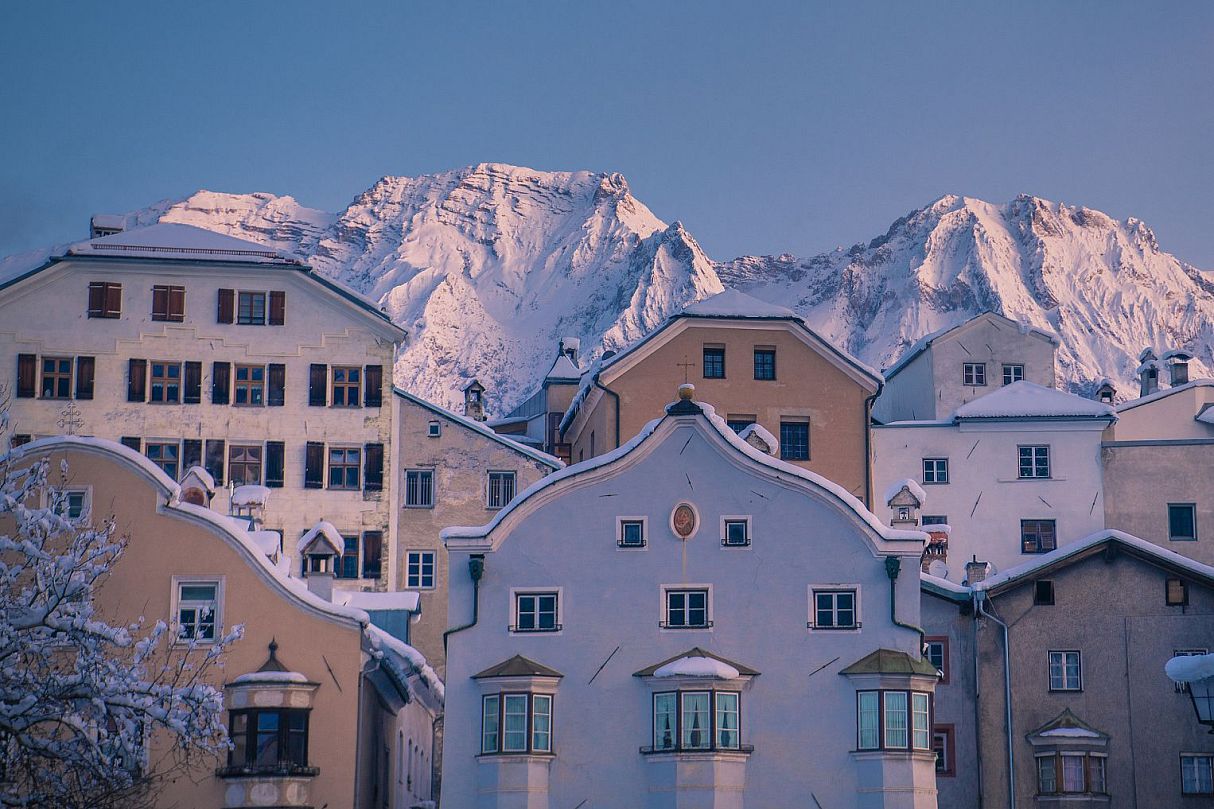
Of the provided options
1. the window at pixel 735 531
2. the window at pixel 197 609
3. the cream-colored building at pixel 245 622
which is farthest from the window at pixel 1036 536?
the window at pixel 197 609

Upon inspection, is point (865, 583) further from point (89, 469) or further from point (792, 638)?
point (89, 469)

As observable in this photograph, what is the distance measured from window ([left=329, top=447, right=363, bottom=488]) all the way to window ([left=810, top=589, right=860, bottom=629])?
2793cm

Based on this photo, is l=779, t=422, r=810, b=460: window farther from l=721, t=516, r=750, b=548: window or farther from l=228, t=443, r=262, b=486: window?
l=721, t=516, r=750, b=548: window

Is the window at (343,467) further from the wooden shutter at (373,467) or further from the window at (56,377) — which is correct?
the window at (56,377)

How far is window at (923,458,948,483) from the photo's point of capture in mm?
79500

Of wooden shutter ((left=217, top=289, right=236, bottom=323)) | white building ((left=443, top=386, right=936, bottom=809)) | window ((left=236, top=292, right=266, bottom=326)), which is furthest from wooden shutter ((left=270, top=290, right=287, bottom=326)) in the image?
white building ((left=443, top=386, right=936, bottom=809))

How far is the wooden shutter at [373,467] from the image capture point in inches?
2808

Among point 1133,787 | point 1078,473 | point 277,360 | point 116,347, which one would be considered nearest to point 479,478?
point 277,360

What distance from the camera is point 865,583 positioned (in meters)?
47.5

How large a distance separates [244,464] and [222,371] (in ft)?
11.8

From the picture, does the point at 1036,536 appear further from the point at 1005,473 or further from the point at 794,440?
the point at 794,440

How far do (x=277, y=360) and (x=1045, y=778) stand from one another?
109 feet

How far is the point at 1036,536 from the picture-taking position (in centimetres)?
7856

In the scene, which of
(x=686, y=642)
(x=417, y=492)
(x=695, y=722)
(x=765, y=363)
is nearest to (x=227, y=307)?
(x=417, y=492)
